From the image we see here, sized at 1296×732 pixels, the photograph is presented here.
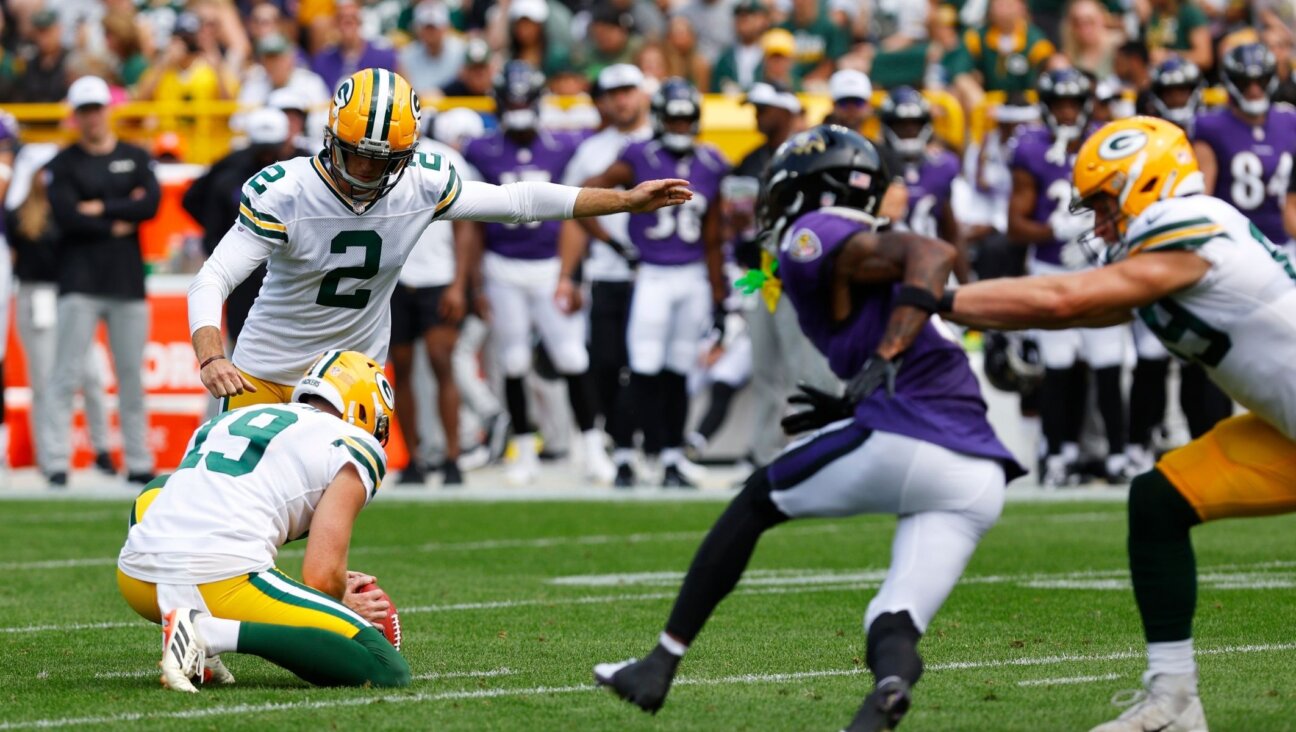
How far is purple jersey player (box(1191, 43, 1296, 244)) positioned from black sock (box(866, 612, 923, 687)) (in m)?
7.08

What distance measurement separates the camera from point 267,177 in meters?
6.09

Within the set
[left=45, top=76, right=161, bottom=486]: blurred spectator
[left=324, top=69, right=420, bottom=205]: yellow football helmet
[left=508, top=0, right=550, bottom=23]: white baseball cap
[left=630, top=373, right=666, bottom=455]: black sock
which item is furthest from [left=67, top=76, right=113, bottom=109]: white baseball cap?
[left=324, top=69, right=420, bottom=205]: yellow football helmet

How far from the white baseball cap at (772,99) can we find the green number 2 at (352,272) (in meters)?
5.52

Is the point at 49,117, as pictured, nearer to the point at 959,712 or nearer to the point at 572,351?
the point at 572,351

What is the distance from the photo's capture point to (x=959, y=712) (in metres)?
4.92

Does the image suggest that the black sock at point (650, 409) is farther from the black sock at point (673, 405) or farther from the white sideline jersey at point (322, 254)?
the white sideline jersey at point (322, 254)

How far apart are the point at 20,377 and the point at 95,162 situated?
7.51 feet

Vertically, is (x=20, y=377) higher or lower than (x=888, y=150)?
lower

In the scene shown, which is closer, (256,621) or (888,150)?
(256,621)

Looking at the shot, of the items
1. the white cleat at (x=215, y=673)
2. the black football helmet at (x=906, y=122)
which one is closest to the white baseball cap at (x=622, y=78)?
the black football helmet at (x=906, y=122)

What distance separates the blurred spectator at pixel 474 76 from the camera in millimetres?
14375

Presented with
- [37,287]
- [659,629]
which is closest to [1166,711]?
[659,629]

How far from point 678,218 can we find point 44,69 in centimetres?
723

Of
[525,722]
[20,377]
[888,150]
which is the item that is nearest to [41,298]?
[20,377]
